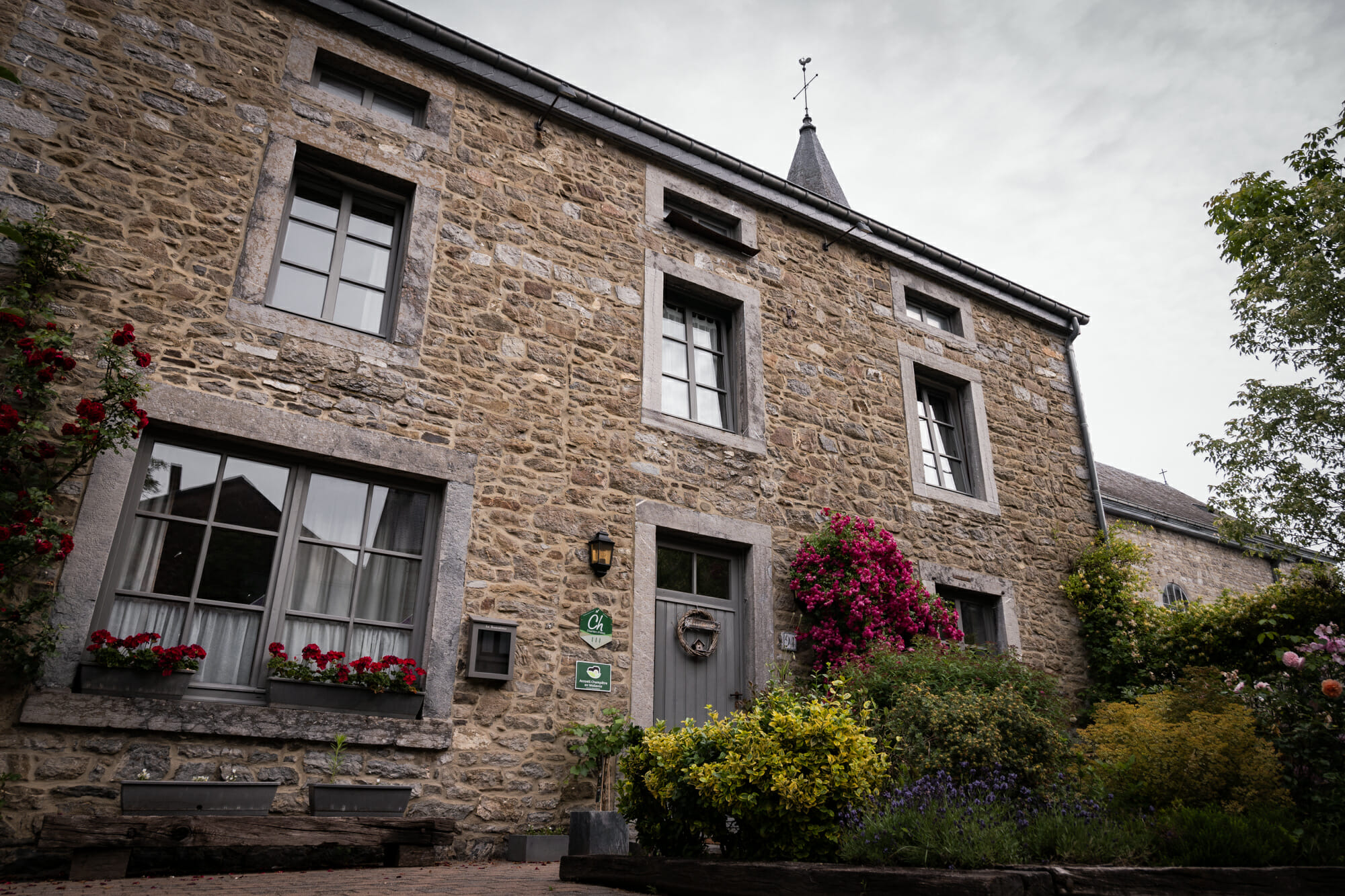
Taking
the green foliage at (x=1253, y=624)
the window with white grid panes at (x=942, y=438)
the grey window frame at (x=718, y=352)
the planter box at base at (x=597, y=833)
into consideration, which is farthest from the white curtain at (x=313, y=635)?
the green foliage at (x=1253, y=624)

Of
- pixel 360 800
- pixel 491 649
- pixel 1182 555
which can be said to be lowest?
pixel 360 800

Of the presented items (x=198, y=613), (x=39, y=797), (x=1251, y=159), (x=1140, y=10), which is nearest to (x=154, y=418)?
(x=198, y=613)

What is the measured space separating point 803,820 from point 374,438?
375 cm

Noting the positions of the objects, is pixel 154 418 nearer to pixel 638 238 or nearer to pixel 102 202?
pixel 102 202

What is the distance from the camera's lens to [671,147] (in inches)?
303

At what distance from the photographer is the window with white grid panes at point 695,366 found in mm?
7133

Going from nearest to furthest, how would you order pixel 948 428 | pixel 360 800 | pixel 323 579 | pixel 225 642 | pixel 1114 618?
pixel 360 800 → pixel 225 642 → pixel 323 579 → pixel 1114 618 → pixel 948 428

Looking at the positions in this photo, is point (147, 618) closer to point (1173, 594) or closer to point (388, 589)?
point (388, 589)

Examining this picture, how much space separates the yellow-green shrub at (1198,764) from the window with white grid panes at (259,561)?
14.1 ft

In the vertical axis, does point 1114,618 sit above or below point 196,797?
above

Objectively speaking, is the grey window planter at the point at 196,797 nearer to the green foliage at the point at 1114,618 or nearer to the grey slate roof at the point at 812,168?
the green foliage at the point at 1114,618

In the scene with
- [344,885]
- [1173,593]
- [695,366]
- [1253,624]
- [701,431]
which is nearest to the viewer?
[344,885]

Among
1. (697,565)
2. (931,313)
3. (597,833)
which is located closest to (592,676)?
(697,565)

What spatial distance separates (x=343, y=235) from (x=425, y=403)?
1515 mm
